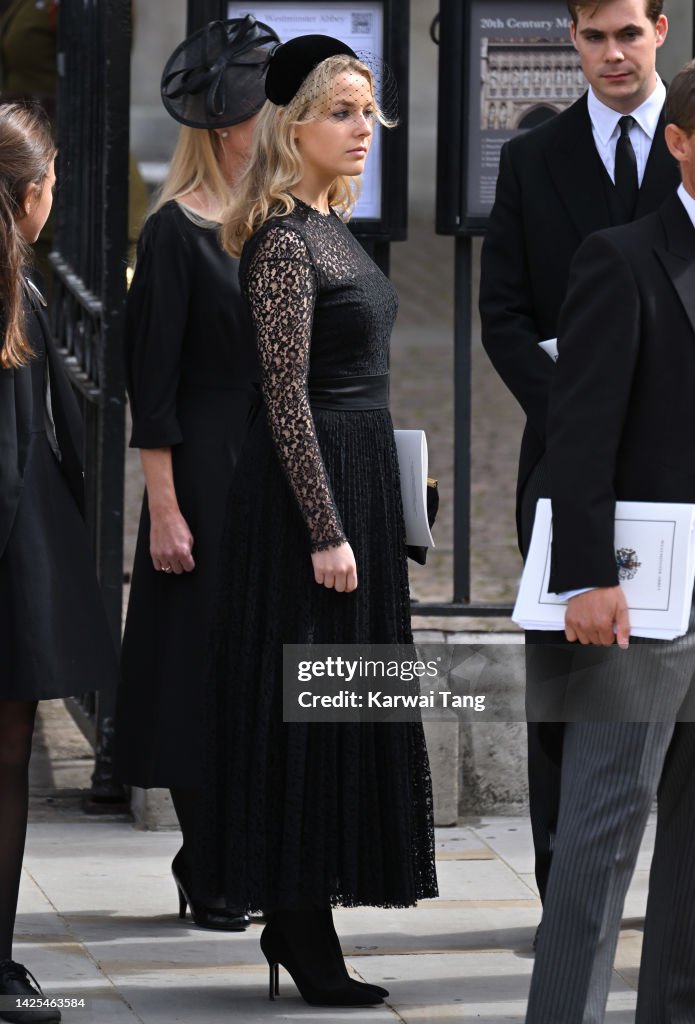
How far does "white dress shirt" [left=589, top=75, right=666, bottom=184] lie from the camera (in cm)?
391

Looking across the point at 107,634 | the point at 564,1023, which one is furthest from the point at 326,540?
the point at 564,1023

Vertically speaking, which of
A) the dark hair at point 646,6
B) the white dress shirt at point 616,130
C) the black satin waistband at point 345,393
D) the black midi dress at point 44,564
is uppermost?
the dark hair at point 646,6

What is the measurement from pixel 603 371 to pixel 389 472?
859 millimetres

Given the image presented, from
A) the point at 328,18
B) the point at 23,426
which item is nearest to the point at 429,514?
the point at 23,426

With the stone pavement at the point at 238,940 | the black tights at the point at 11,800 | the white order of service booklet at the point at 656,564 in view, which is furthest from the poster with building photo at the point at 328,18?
the white order of service booklet at the point at 656,564

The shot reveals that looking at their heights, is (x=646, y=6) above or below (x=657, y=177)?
above

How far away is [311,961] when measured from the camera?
12.8 ft

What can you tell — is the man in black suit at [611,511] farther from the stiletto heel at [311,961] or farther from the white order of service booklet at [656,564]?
the stiletto heel at [311,961]

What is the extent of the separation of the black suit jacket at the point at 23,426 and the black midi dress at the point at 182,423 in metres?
0.45

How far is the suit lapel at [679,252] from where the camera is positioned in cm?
311

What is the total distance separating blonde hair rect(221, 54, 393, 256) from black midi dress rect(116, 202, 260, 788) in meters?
0.47

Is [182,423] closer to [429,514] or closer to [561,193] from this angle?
[429,514]

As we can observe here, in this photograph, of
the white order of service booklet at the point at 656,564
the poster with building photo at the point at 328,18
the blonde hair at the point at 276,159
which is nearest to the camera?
the white order of service booklet at the point at 656,564

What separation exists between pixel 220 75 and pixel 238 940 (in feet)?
6.41
